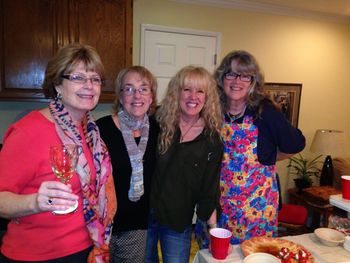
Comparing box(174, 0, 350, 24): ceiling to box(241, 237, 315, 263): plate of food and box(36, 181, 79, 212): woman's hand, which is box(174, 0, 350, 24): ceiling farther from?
box(36, 181, 79, 212): woman's hand

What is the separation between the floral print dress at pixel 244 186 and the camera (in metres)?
1.64

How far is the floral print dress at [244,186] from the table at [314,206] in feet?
6.60

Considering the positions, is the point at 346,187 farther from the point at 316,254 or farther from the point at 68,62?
the point at 68,62

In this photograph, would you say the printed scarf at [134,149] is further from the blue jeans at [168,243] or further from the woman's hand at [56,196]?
the woman's hand at [56,196]

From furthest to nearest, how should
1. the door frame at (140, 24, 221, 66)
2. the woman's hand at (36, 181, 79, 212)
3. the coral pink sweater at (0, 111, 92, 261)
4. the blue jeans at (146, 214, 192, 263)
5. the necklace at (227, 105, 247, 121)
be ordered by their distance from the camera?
the door frame at (140, 24, 221, 66)
the necklace at (227, 105, 247, 121)
the blue jeans at (146, 214, 192, 263)
the coral pink sweater at (0, 111, 92, 261)
the woman's hand at (36, 181, 79, 212)

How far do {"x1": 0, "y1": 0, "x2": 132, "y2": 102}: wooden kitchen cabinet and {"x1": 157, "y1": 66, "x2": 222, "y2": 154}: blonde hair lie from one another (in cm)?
123

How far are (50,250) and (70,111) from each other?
1.75 feet

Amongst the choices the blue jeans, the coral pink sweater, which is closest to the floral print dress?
the blue jeans

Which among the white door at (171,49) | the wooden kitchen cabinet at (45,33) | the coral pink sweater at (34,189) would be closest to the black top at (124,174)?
the coral pink sweater at (34,189)

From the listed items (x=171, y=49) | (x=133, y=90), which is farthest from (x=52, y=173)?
(x=171, y=49)

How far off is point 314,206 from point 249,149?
2252 mm

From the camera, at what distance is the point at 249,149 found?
5.40 feet

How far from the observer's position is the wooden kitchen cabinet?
230cm

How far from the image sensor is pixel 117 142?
56.0 inches
